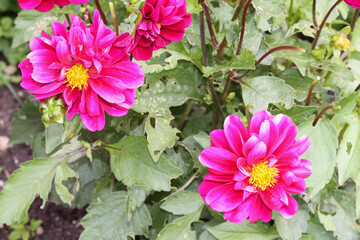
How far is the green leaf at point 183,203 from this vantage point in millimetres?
1238

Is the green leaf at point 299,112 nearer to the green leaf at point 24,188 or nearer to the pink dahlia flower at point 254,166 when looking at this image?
the pink dahlia flower at point 254,166

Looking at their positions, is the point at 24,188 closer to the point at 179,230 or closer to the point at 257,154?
the point at 179,230

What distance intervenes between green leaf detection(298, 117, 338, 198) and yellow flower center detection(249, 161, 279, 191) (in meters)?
0.22

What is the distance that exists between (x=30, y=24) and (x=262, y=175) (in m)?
0.94

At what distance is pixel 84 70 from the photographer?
92 centimetres

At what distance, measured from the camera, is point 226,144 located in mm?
918

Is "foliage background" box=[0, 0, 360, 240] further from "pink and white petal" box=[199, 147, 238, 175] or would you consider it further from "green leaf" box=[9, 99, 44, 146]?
"green leaf" box=[9, 99, 44, 146]

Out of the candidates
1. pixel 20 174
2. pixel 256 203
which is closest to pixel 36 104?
pixel 20 174

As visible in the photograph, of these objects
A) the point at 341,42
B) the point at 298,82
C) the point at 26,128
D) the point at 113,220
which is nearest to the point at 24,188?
the point at 113,220

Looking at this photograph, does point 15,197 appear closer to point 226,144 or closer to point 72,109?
point 72,109

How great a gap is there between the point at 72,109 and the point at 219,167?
357mm

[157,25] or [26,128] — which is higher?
[157,25]

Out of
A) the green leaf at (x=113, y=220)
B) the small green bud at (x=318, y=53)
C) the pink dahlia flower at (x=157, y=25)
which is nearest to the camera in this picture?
the pink dahlia flower at (x=157, y=25)

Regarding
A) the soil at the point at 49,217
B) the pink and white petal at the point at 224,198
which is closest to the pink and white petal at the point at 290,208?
the pink and white petal at the point at 224,198
